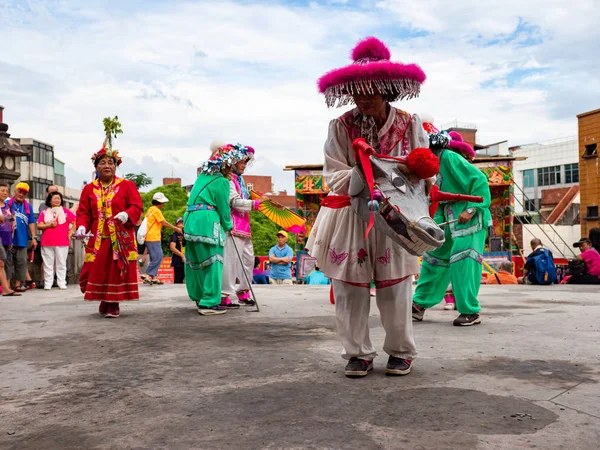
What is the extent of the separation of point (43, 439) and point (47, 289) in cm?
927

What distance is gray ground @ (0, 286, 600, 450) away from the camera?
255 centimetres

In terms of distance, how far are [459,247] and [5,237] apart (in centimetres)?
758

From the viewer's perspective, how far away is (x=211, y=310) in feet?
22.7

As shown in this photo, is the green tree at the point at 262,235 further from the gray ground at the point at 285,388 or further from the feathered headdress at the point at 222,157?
the gray ground at the point at 285,388

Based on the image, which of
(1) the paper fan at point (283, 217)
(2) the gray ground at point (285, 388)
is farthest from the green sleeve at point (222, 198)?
(1) the paper fan at point (283, 217)

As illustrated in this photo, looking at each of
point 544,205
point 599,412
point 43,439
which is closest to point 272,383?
point 43,439

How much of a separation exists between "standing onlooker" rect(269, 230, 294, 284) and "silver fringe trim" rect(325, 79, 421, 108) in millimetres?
9168

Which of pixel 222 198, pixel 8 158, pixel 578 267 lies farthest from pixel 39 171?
pixel 222 198

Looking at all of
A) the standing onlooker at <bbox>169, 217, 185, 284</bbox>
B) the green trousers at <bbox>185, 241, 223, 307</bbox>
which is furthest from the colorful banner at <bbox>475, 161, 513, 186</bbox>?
the green trousers at <bbox>185, 241, 223, 307</bbox>

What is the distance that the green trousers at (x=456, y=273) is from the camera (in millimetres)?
5859

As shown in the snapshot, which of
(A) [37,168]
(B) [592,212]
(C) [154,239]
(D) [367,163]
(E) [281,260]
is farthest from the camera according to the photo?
(A) [37,168]

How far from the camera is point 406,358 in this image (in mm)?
3736

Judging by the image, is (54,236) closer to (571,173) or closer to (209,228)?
(209,228)

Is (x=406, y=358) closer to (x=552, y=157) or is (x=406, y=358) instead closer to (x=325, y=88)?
(x=325, y=88)
